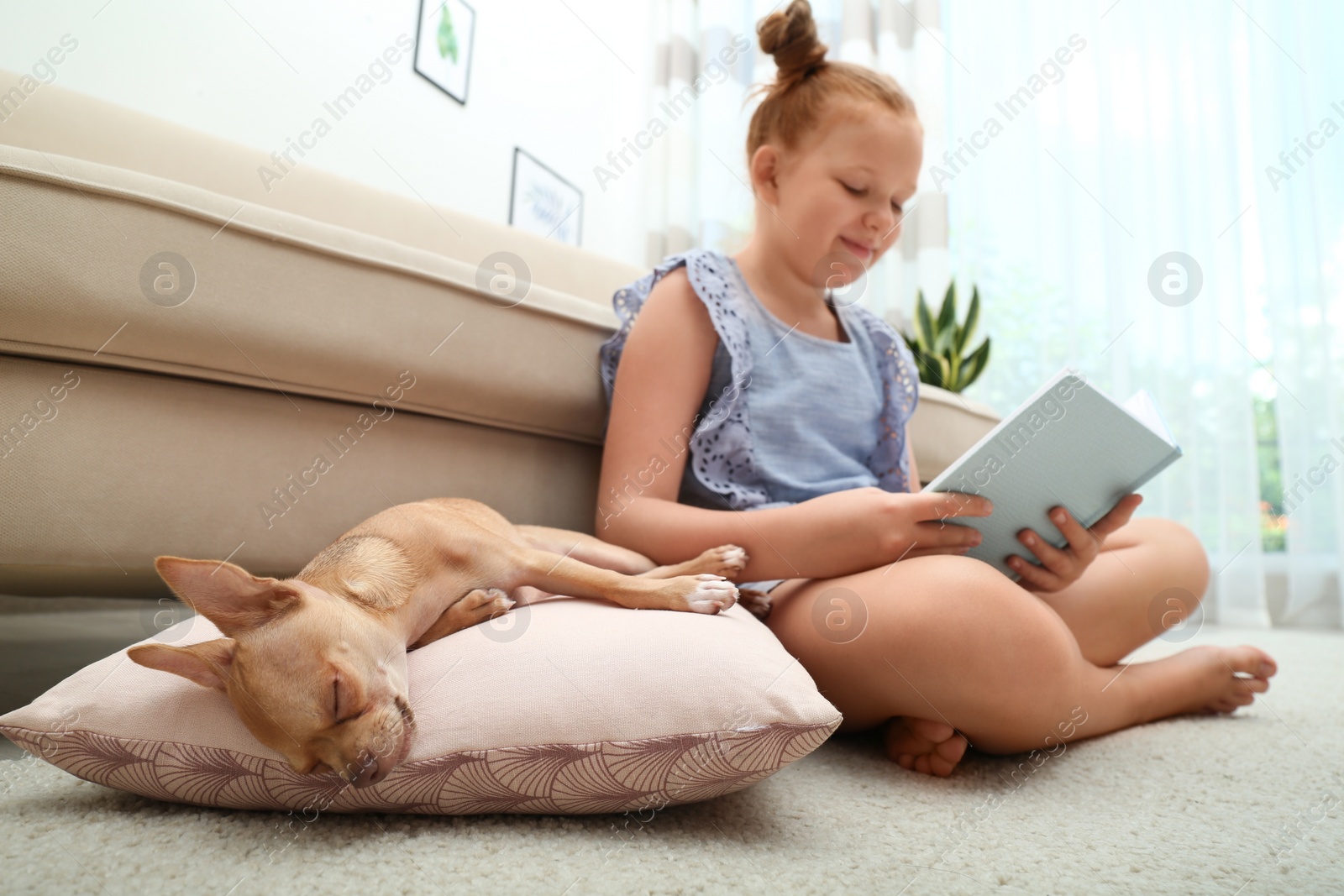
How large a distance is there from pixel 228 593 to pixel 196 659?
0.17 ft

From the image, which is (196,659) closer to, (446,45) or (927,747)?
(927,747)

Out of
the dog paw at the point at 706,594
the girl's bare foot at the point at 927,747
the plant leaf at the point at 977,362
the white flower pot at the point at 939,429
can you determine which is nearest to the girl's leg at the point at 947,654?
the girl's bare foot at the point at 927,747

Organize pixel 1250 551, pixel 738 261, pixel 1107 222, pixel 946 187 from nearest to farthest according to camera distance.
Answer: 1. pixel 738 261
2. pixel 1250 551
3. pixel 1107 222
4. pixel 946 187

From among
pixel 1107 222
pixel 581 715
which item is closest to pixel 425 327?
pixel 581 715

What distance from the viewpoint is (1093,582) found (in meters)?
0.98

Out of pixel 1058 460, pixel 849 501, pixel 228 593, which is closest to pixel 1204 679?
pixel 1058 460

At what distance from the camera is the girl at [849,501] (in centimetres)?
72

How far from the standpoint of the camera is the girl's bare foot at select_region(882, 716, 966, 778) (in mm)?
735

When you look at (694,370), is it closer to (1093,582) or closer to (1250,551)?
(1093,582)

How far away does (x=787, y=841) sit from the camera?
1.85 feet

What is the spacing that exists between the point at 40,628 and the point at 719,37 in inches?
118

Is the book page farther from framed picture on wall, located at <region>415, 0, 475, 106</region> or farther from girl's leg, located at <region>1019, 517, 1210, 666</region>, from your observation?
framed picture on wall, located at <region>415, 0, 475, 106</region>

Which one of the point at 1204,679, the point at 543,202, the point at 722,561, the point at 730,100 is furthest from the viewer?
the point at 730,100

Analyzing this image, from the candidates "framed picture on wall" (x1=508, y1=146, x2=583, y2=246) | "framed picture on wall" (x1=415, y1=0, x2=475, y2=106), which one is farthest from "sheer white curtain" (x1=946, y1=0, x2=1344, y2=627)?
"framed picture on wall" (x1=415, y1=0, x2=475, y2=106)
